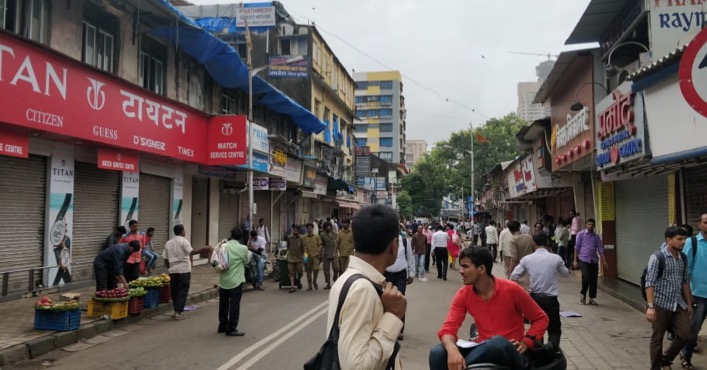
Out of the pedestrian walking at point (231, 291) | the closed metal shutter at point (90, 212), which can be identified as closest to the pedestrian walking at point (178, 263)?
the pedestrian walking at point (231, 291)

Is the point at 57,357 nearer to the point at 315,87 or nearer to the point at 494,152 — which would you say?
the point at 315,87

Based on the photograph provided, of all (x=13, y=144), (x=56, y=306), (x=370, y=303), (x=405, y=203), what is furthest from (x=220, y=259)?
(x=405, y=203)

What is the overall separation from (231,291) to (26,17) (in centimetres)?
763

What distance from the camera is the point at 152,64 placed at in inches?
627

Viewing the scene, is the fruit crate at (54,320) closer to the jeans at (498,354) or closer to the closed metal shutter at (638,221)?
the jeans at (498,354)

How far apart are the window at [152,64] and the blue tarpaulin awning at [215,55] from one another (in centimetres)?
40

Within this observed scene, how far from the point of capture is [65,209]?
38.9ft

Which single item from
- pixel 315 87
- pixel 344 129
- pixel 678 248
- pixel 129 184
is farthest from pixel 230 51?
pixel 344 129

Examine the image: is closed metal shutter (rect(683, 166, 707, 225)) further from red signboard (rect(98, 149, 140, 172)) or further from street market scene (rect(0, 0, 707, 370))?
red signboard (rect(98, 149, 140, 172))

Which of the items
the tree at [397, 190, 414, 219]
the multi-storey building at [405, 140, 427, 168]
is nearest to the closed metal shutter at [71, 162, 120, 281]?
the tree at [397, 190, 414, 219]

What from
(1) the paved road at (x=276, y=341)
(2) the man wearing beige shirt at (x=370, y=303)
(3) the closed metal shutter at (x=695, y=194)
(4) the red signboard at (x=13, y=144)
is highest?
(4) the red signboard at (x=13, y=144)

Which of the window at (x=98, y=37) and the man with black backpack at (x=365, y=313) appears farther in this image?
the window at (x=98, y=37)

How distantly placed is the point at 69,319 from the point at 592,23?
41.9 feet

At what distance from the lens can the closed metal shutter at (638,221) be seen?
11766 millimetres
